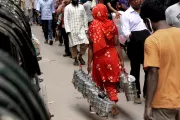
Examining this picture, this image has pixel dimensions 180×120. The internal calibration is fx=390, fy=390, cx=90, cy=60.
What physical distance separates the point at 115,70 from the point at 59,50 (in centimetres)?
648

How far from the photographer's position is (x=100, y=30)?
18.3 ft

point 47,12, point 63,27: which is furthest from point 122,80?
point 47,12

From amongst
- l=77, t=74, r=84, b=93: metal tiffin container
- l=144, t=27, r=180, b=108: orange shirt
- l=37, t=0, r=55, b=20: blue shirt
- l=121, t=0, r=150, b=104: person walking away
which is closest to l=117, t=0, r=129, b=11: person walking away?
l=37, t=0, r=55, b=20: blue shirt

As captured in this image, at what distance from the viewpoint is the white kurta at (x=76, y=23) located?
30.3 ft

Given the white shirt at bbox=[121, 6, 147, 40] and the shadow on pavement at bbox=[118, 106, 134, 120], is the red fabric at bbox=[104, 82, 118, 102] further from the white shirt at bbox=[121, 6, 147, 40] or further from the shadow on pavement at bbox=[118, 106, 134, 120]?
the white shirt at bbox=[121, 6, 147, 40]

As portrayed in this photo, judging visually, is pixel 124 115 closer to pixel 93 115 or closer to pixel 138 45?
pixel 93 115

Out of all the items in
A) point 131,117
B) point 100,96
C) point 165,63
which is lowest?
point 131,117

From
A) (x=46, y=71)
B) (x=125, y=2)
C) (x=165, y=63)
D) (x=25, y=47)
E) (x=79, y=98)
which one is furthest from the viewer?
(x=125, y=2)

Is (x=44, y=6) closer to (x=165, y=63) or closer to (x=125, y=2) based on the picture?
(x=125, y=2)

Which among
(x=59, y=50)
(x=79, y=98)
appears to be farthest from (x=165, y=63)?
(x=59, y=50)

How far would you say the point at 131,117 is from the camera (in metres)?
5.71

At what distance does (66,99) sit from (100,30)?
1.74 m

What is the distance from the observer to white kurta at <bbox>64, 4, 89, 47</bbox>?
30.3ft

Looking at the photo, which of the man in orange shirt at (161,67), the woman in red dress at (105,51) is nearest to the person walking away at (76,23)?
the woman in red dress at (105,51)
